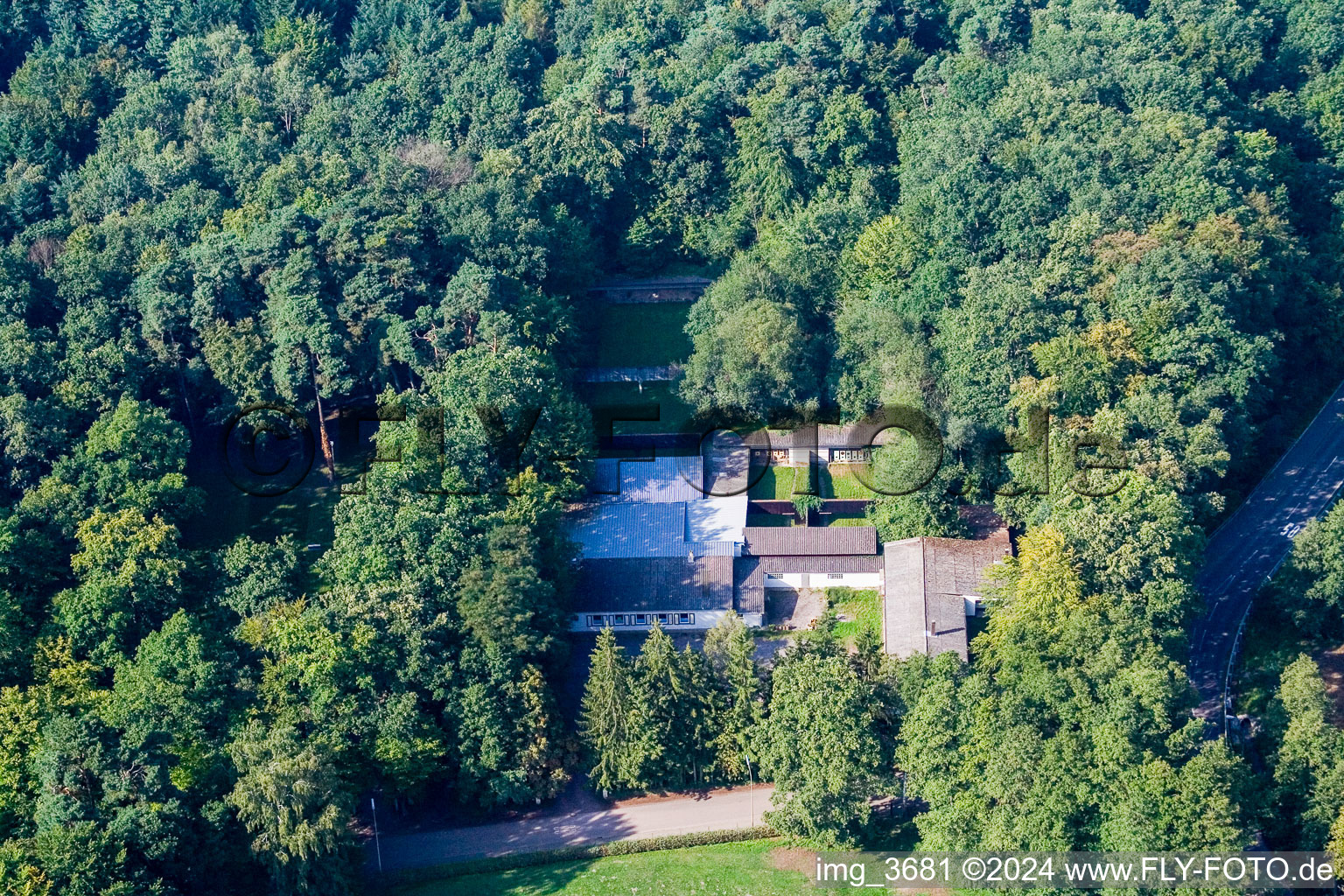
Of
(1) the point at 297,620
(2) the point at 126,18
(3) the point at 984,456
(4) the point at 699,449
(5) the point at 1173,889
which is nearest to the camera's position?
(5) the point at 1173,889

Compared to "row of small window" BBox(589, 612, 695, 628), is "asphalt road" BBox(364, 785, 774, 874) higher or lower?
lower

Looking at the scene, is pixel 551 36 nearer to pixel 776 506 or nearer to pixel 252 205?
pixel 252 205

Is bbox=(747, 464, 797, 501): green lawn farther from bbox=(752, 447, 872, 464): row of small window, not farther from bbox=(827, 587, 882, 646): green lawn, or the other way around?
bbox=(827, 587, 882, 646): green lawn

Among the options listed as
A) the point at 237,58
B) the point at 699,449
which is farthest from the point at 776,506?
the point at 237,58

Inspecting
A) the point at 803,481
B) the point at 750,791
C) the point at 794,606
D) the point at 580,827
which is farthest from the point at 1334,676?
the point at 580,827

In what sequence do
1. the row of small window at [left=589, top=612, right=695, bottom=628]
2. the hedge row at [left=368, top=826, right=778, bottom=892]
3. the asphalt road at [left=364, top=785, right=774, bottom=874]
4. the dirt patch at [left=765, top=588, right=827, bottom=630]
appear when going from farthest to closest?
the dirt patch at [left=765, top=588, right=827, bottom=630] < the row of small window at [left=589, top=612, right=695, bottom=628] < the asphalt road at [left=364, top=785, right=774, bottom=874] < the hedge row at [left=368, top=826, right=778, bottom=892]

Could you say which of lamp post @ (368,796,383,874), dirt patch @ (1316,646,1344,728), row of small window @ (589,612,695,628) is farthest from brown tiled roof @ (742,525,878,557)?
lamp post @ (368,796,383,874)

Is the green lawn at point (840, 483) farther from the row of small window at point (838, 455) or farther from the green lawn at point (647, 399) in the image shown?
the green lawn at point (647, 399)
